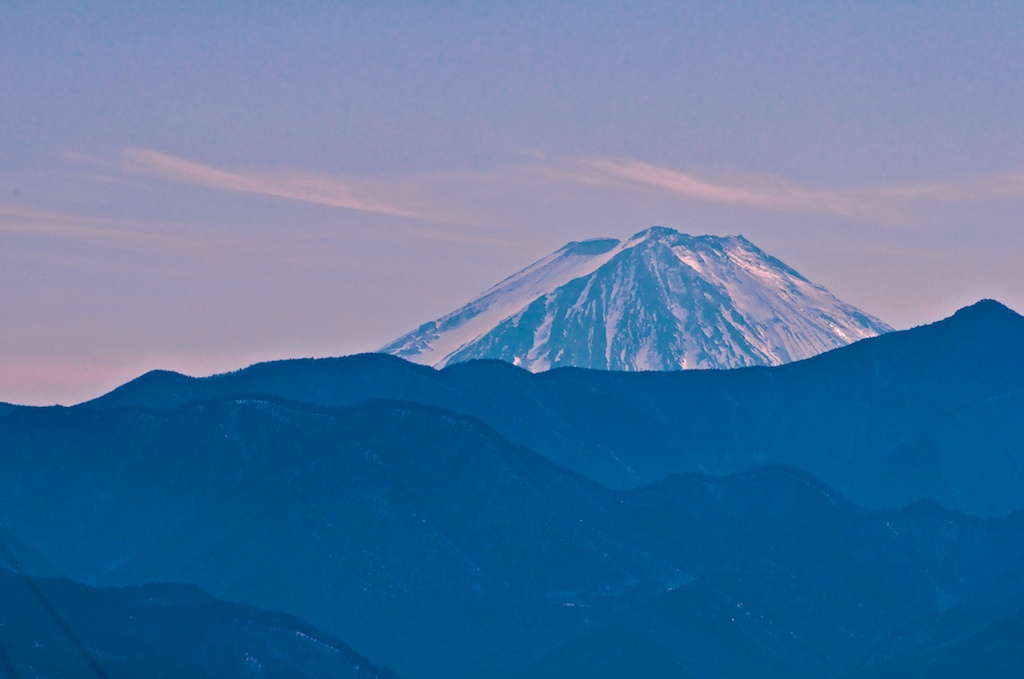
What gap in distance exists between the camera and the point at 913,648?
199375mm

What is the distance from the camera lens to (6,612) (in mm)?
156125

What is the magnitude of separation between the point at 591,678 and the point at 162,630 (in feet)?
132

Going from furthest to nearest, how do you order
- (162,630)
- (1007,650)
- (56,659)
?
(1007,650), (162,630), (56,659)

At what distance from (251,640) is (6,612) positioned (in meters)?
22.1

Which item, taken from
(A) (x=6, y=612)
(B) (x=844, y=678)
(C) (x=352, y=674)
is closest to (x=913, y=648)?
(B) (x=844, y=678)

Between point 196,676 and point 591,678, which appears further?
point 591,678

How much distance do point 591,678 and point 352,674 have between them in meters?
28.4

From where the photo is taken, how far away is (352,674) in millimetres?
174250

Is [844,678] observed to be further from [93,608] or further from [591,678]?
[93,608]

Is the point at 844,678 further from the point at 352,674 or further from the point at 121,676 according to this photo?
the point at 121,676

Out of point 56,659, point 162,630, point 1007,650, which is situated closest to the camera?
point 56,659

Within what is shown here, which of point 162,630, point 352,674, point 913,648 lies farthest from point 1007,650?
point 162,630

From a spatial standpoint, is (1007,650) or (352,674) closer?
(352,674)

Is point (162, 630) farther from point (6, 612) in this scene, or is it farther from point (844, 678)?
point (844, 678)
